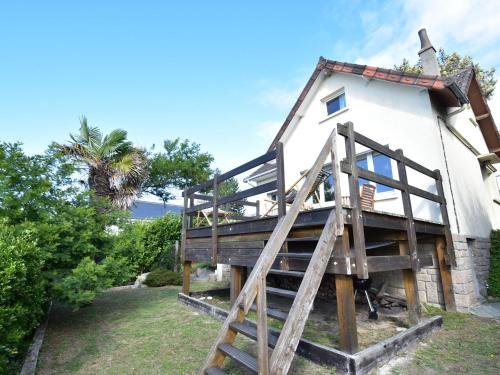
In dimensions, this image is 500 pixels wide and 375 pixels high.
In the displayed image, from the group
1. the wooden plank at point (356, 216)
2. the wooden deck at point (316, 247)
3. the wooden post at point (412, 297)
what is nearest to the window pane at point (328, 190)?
the wooden deck at point (316, 247)

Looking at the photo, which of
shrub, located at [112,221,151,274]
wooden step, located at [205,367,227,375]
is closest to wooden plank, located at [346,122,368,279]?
wooden step, located at [205,367,227,375]

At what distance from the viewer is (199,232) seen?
20.8ft

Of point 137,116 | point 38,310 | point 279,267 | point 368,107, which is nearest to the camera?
point 38,310

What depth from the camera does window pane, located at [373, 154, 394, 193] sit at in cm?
693

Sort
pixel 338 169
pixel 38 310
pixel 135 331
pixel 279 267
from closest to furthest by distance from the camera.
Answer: pixel 338 169, pixel 38 310, pixel 279 267, pixel 135 331

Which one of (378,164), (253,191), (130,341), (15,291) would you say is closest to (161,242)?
(130,341)

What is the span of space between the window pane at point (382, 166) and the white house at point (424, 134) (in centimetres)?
2

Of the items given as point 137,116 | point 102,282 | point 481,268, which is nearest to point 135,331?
point 102,282

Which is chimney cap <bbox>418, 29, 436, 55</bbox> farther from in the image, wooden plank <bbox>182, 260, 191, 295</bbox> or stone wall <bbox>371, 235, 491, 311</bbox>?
wooden plank <bbox>182, 260, 191, 295</bbox>

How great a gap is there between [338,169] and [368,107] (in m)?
5.46

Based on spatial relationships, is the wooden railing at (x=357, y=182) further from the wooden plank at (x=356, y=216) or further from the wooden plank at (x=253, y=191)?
the wooden plank at (x=253, y=191)

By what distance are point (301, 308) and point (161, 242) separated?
9.87 m

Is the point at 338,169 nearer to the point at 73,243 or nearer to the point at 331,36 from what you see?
the point at 73,243

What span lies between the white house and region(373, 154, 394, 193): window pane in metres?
0.02
